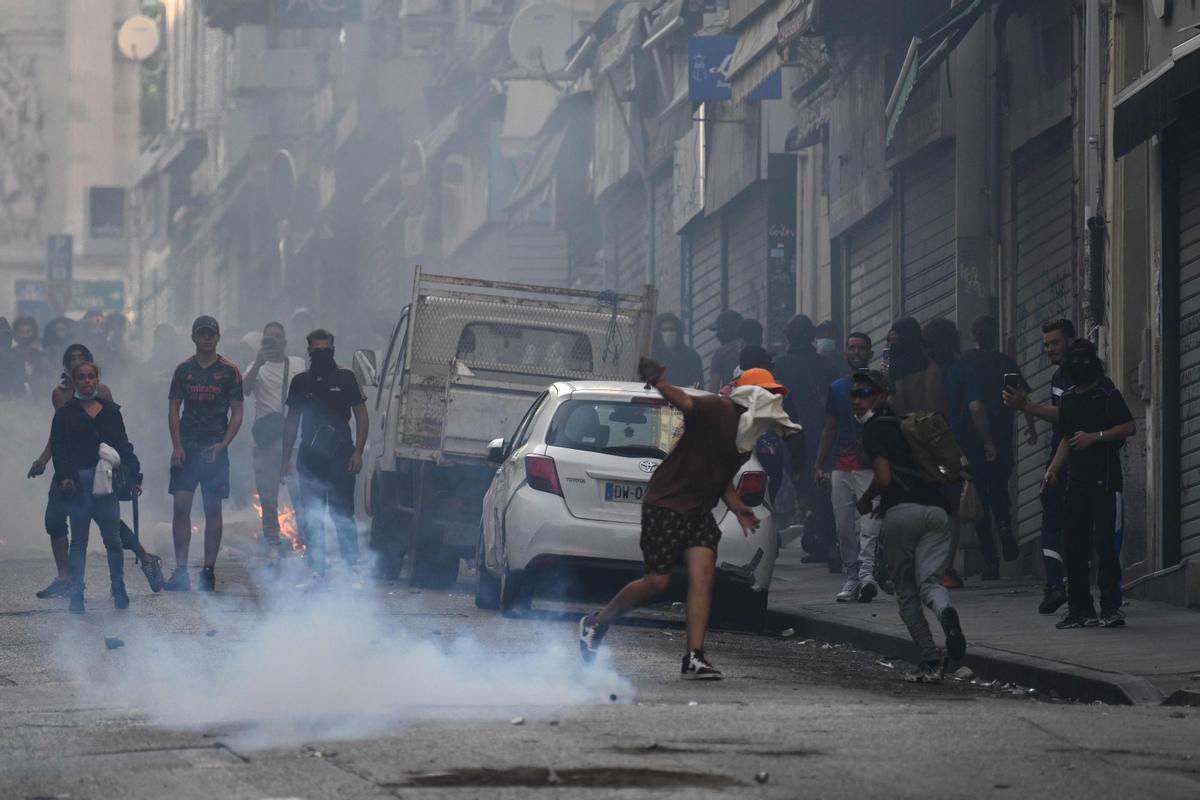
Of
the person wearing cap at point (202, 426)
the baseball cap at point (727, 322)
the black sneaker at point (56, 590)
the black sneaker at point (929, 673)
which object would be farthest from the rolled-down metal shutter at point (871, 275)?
the black sneaker at point (929, 673)

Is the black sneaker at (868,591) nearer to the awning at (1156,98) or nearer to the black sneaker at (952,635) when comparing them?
the awning at (1156,98)

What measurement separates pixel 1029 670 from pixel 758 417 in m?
1.78

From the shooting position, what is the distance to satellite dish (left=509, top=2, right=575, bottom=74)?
38.6 metres

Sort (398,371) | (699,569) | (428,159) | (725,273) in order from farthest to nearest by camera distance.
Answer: (428,159), (725,273), (398,371), (699,569)

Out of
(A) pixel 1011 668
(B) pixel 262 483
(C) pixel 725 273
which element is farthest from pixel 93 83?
(A) pixel 1011 668

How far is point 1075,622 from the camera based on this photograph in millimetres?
12953

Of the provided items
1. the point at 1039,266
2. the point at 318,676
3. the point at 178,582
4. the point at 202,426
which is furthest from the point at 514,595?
the point at 1039,266

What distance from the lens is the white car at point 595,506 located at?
13750mm

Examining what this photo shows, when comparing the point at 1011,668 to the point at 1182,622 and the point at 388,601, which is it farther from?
the point at 388,601

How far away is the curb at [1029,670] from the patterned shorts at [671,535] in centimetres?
156

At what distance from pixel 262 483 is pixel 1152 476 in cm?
711

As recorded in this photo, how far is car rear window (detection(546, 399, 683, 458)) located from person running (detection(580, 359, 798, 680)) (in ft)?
10.4

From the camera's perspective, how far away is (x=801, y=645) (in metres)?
13.6

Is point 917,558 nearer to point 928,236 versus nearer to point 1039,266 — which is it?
point 1039,266
